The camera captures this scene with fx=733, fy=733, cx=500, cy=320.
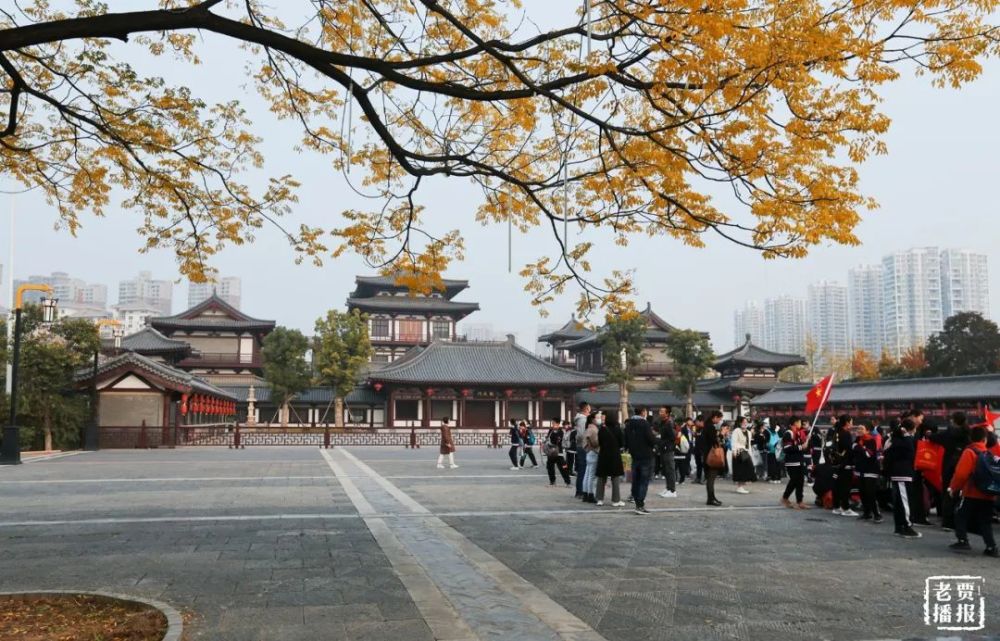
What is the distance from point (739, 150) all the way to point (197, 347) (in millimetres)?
54397

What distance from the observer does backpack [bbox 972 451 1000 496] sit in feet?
26.1

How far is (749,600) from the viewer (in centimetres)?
616

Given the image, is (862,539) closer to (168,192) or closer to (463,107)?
(463,107)

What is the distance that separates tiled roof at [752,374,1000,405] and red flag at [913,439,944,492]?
3131cm

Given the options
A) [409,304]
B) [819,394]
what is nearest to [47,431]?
[819,394]

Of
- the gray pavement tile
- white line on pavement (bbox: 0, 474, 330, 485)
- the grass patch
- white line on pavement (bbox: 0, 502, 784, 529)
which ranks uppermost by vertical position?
the grass patch

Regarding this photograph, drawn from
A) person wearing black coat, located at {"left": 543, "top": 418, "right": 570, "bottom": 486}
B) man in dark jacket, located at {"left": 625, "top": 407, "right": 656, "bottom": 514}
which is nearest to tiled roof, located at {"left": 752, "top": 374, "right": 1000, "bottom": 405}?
person wearing black coat, located at {"left": 543, "top": 418, "right": 570, "bottom": 486}

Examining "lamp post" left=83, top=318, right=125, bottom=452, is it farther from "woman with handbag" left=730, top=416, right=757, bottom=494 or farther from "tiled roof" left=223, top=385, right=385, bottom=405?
"woman with handbag" left=730, top=416, right=757, bottom=494

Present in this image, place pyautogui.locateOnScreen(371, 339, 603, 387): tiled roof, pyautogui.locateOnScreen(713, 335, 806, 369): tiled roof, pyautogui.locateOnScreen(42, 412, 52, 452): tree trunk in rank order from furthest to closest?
1. pyautogui.locateOnScreen(713, 335, 806, 369): tiled roof
2. pyautogui.locateOnScreen(371, 339, 603, 387): tiled roof
3. pyautogui.locateOnScreen(42, 412, 52, 452): tree trunk

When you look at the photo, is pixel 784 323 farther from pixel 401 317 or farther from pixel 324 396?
pixel 324 396

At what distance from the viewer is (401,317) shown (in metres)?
60.3

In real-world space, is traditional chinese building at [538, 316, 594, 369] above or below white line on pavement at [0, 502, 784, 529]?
above

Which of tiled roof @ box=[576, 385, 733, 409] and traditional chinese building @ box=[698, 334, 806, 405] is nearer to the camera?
tiled roof @ box=[576, 385, 733, 409]

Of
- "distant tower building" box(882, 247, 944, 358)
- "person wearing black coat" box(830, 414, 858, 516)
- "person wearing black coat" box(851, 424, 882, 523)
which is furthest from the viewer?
"distant tower building" box(882, 247, 944, 358)
